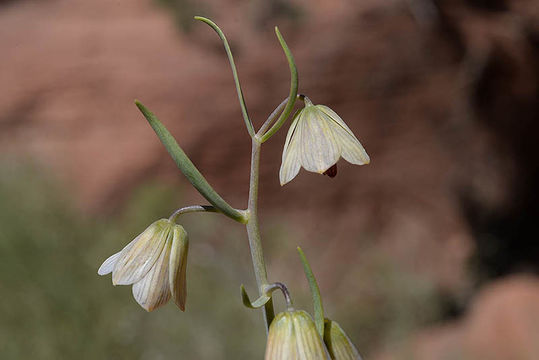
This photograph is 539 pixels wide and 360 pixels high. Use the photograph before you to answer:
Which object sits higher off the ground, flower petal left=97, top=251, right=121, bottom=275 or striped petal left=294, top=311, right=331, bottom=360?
flower petal left=97, top=251, right=121, bottom=275

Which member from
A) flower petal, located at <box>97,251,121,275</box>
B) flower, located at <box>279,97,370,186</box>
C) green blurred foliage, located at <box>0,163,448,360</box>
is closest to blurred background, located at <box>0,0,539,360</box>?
green blurred foliage, located at <box>0,163,448,360</box>

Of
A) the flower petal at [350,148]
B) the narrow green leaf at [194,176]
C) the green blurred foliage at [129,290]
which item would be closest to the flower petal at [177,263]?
the narrow green leaf at [194,176]

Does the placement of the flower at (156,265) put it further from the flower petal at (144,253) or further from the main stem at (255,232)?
the main stem at (255,232)

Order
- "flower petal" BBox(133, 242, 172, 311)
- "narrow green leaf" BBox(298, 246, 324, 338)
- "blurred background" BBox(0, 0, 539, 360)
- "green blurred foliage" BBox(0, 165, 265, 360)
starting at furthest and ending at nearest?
1. "blurred background" BBox(0, 0, 539, 360)
2. "green blurred foliage" BBox(0, 165, 265, 360)
3. "flower petal" BBox(133, 242, 172, 311)
4. "narrow green leaf" BBox(298, 246, 324, 338)

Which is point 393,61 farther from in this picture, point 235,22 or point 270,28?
point 235,22

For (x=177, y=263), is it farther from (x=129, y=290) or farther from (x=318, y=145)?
(x=129, y=290)

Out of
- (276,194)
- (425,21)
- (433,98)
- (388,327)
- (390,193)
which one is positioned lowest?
(388,327)

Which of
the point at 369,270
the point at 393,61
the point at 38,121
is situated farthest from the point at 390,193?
the point at 38,121

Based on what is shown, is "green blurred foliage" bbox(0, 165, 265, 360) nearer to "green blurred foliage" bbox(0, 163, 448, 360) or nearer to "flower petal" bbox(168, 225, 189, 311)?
"green blurred foliage" bbox(0, 163, 448, 360)
